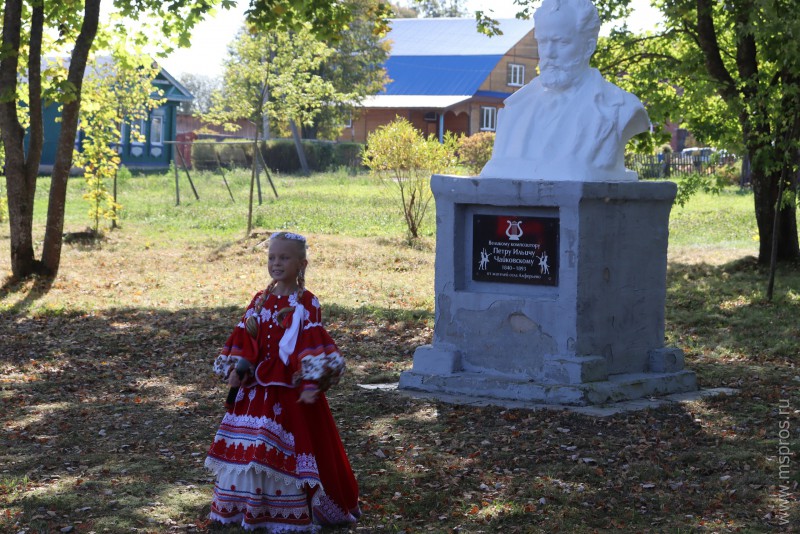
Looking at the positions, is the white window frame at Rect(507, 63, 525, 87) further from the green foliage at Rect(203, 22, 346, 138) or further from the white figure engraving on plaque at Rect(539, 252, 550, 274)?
the white figure engraving on plaque at Rect(539, 252, 550, 274)

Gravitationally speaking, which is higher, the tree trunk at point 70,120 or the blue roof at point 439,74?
the blue roof at point 439,74

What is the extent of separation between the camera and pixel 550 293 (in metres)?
8.06

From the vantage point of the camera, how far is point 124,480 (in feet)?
20.2

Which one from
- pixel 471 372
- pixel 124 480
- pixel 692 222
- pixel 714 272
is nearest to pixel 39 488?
pixel 124 480

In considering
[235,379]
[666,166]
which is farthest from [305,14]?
[666,166]

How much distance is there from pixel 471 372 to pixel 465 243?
3.22ft

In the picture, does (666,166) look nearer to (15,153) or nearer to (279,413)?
(15,153)

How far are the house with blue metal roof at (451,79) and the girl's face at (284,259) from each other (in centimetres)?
4325

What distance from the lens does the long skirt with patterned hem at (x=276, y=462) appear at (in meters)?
5.12

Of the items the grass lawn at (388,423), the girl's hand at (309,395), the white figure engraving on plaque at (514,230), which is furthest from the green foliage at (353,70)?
the girl's hand at (309,395)

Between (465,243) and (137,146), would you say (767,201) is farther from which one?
(137,146)

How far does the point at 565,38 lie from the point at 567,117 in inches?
23.8

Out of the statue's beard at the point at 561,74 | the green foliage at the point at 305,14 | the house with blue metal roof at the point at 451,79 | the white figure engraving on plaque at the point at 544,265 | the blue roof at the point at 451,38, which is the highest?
the blue roof at the point at 451,38

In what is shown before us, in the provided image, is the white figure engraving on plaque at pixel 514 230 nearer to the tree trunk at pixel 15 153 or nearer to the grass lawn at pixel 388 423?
the grass lawn at pixel 388 423
